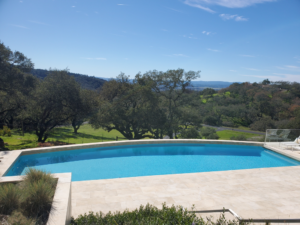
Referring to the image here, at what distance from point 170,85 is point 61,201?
15861mm

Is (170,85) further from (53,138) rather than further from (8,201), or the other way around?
(8,201)

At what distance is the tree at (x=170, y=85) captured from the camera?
17.8 metres

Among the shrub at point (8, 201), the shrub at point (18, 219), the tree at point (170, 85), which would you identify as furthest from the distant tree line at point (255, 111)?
the shrub at point (18, 219)

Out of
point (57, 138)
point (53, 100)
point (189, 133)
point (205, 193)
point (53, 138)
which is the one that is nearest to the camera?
point (205, 193)

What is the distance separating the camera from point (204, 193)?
5.41m

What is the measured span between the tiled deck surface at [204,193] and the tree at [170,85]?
11.1 metres

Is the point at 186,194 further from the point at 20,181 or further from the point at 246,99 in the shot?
the point at 246,99

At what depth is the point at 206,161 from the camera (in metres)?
9.48

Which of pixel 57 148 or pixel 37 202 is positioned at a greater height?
pixel 37 202

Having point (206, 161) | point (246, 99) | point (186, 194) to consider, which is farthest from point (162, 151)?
point (246, 99)

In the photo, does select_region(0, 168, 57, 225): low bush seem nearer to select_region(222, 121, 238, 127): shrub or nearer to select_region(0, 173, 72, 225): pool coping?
select_region(0, 173, 72, 225): pool coping

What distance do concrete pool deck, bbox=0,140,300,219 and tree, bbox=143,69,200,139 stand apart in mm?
11024

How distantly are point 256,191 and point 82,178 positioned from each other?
5869 mm

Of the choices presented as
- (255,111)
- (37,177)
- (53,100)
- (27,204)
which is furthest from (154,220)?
(255,111)
